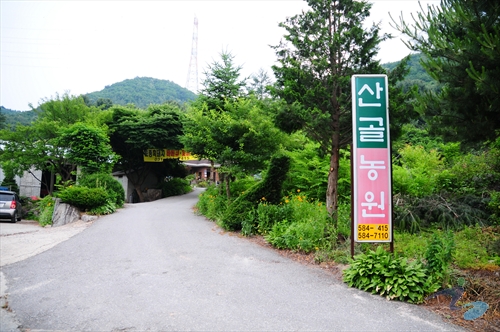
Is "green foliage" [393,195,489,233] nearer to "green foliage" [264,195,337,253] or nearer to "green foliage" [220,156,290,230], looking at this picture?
"green foliage" [264,195,337,253]

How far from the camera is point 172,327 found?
3.94 meters

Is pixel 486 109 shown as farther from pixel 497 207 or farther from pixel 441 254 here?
pixel 497 207

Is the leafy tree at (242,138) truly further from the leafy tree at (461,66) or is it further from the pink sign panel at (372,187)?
the leafy tree at (461,66)

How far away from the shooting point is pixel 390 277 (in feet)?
16.3

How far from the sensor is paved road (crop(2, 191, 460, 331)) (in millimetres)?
4059

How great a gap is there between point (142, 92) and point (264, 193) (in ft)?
186

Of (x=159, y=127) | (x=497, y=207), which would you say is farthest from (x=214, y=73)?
(x=497, y=207)

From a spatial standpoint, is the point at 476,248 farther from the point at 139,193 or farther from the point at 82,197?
the point at 139,193

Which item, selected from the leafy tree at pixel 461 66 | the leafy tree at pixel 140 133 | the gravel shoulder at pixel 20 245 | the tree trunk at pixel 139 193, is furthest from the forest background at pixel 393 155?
the tree trunk at pixel 139 193

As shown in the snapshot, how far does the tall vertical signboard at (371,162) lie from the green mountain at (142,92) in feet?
160

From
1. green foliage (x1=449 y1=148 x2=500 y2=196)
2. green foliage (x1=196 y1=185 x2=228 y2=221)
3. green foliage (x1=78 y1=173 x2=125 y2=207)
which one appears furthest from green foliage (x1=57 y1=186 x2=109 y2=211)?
green foliage (x1=449 y1=148 x2=500 y2=196)

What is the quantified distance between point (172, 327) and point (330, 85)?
19.6 ft

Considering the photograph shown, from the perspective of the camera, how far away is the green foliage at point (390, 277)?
4.68 m

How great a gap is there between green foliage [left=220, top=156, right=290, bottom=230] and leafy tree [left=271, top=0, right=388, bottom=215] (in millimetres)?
2041
